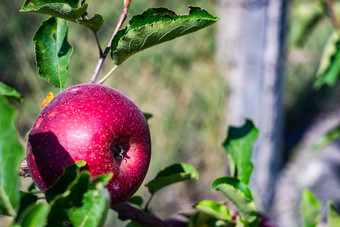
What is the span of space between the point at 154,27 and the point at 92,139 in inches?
5.9

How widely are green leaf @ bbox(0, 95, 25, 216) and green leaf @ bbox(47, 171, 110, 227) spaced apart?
39 mm

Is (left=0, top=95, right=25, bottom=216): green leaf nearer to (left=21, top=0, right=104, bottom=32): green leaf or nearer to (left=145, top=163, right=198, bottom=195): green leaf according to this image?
(left=21, top=0, right=104, bottom=32): green leaf

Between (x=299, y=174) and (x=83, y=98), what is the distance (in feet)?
8.11

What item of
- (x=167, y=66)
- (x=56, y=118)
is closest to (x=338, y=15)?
(x=56, y=118)

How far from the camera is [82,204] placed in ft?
1.31

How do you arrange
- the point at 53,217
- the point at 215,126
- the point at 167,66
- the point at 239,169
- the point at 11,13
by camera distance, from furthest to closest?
1. the point at 11,13
2. the point at 167,66
3. the point at 215,126
4. the point at 239,169
5. the point at 53,217

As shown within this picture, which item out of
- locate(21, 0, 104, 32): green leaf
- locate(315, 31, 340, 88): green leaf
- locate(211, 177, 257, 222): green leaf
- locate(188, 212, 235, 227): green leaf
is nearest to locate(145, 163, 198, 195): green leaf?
locate(211, 177, 257, 222): green leaf

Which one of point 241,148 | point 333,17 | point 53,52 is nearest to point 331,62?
point 333,17

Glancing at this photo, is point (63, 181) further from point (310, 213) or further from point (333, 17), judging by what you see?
point (333, 17)

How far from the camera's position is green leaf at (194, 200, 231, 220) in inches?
26.3

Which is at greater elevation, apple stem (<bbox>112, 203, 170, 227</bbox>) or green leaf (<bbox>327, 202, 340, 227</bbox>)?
green leaf (<bbox>327, 202, 340, 227</bbox>)

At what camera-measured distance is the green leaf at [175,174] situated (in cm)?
62

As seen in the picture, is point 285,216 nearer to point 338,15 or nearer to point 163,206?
point 163,206

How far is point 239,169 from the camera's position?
0.74 m
